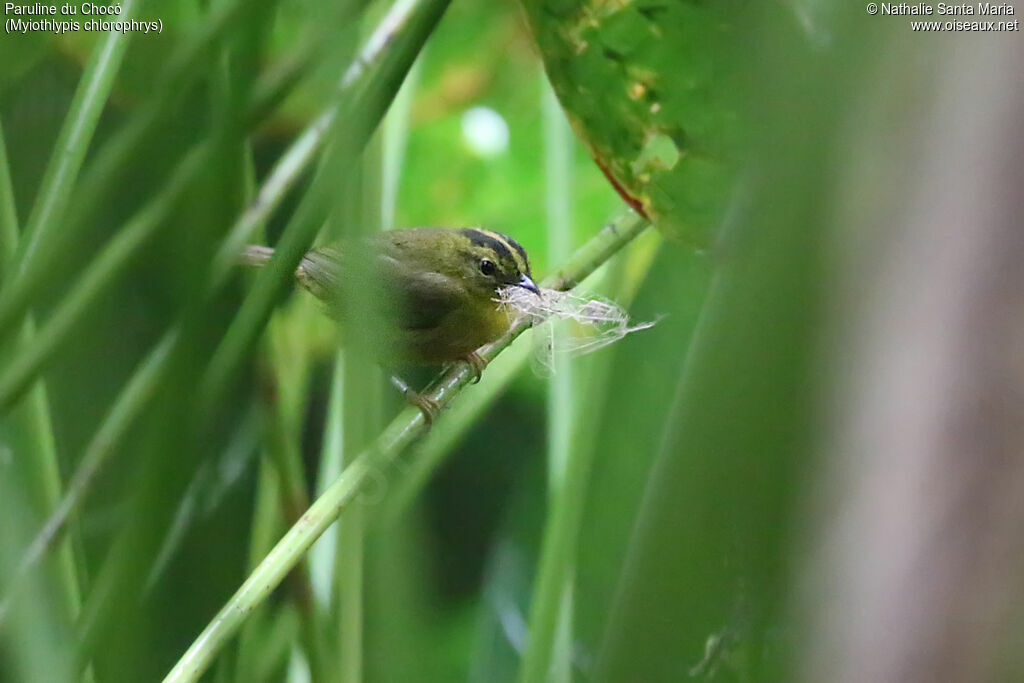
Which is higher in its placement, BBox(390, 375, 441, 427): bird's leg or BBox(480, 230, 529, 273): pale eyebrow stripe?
BBox(480, 230, 529, 273): pale eyebrow stripe

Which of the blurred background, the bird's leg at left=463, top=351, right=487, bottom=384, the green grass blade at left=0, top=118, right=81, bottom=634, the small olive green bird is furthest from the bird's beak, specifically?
the green grass blade at left=0, top=118, right=81, bottom=634

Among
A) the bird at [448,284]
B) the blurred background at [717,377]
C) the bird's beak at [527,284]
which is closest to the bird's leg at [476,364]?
the bird at [448,284]

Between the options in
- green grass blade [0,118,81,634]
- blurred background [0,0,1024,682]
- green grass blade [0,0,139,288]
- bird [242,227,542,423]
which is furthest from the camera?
bird [242,227,542,423]

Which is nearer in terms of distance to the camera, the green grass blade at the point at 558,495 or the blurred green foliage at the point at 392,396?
the blurred green foliage at the point at 392,396

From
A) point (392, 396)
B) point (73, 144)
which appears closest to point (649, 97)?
point (392, 396)

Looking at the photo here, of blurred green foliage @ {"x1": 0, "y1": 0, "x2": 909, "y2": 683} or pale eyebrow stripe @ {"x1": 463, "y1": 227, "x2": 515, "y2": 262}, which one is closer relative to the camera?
blurred green foliage @ {"x1": 0, "y1": 0, "x2": 909, "y2": 683}

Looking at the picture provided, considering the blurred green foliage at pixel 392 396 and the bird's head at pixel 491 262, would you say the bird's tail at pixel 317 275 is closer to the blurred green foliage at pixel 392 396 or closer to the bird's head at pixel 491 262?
the blurred green foliage at pixel 392 396

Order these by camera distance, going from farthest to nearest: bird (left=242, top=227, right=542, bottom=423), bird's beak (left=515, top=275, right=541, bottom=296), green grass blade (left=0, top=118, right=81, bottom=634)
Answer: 1. bird (left=242, top=227, right=542, bottom=423)
2. bird's beak (left=515, top=275, right=541, bottom=296)
3. green grass blade (left=0, top=118, right=81, bottom=634)

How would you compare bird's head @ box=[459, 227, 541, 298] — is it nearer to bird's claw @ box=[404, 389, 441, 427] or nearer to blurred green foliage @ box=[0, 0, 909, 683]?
blurred green foliage @ box=[0, 0, 909, 683]
